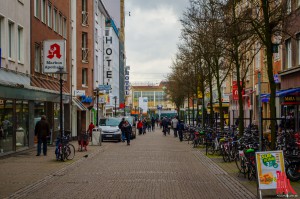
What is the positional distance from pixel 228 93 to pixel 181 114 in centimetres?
1803

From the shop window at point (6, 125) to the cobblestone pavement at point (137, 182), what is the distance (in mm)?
4201

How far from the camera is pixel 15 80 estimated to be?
88.7 feet

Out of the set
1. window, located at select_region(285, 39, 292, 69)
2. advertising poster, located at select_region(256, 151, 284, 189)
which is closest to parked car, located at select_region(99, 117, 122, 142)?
window, located at select_region(285, 39, 292, 69)

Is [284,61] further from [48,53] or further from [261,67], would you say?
[48,53]

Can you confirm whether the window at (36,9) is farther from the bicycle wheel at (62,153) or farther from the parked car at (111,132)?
the bicycle wheel at (62,153)

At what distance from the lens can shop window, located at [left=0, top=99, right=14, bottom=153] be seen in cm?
2455

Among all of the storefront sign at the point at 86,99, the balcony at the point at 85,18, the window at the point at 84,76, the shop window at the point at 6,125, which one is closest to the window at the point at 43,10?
the shop window at the point at 6,125

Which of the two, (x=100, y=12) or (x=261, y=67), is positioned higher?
(x=100, y=12)

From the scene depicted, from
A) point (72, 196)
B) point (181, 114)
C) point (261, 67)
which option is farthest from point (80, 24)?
point (72, 196)

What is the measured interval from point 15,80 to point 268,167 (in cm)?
1720

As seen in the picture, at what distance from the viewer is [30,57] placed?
3114cm

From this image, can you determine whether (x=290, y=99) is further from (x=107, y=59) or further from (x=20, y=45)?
(x=107, y=59)

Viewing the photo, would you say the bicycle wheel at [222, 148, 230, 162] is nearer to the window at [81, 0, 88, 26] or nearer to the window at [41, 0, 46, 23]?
the window at [41, 0, 46, 23]

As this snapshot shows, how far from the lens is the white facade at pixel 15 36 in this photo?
85.3 ft
